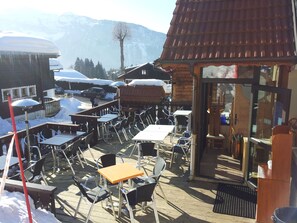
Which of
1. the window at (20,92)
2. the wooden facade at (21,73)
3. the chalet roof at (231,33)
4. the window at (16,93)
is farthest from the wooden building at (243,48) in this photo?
the window at (16,93)

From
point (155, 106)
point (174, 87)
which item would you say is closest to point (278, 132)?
point (155, 106)

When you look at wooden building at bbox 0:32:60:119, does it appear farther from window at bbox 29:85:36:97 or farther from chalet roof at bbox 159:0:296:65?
chalet roof at bbox 159:0:296:65

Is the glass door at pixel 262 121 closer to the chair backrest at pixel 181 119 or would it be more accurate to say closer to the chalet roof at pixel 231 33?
the chalet roof at pixel 231 33

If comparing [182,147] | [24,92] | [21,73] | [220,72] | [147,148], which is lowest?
[182,147]

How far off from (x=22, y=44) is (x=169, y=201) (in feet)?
49.4

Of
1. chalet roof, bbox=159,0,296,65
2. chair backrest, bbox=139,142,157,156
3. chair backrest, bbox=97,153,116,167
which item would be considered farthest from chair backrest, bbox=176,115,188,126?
chair backrest, bbox=97,153,116,167

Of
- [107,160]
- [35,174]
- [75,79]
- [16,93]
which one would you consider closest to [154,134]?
[107,160]

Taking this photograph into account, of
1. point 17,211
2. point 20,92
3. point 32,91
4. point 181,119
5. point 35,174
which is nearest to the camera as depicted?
point 17,211

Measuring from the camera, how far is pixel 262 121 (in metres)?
5.22

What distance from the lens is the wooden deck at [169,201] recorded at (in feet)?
14.7

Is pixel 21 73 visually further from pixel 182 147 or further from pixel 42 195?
pixel 42 195

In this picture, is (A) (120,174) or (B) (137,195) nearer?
(B) (137,195)

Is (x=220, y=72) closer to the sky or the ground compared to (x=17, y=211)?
closer to the sky

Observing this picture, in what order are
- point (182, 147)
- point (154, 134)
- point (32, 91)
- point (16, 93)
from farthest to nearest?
point (32, 91) < point (16, 93) < point (154, 134) < point (182, 147)
